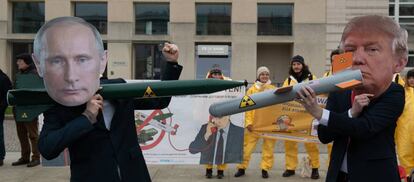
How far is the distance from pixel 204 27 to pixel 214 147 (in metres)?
22.4

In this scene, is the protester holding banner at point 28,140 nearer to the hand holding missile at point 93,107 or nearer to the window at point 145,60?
the hand holding missile at point 93,107

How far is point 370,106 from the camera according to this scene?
3.02 meters

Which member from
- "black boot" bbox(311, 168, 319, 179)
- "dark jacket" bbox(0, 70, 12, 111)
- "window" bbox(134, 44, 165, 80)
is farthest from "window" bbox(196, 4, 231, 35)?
"black boot" bbox(311, 168, 319, 179)

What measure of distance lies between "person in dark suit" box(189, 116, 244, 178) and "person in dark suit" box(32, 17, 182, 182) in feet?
15.6

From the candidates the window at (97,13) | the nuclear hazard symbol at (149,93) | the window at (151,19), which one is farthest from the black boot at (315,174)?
the window at (97,13)

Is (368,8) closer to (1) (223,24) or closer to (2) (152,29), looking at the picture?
(1) (223,24)

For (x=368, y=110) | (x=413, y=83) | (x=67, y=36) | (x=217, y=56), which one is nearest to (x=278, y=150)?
(x=413, y=83)

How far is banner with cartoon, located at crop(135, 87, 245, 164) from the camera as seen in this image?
782cm

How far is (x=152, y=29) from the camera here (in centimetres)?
2995

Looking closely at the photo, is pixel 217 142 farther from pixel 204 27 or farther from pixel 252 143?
pixel 204 27

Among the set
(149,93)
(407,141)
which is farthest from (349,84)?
(407,141)

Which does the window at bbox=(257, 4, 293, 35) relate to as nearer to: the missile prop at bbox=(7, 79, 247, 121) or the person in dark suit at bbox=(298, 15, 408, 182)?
the person in dark suit at bbox=(298, 15, 408, 182)

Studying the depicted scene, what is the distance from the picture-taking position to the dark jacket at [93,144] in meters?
2.74

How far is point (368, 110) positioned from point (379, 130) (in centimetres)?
14
